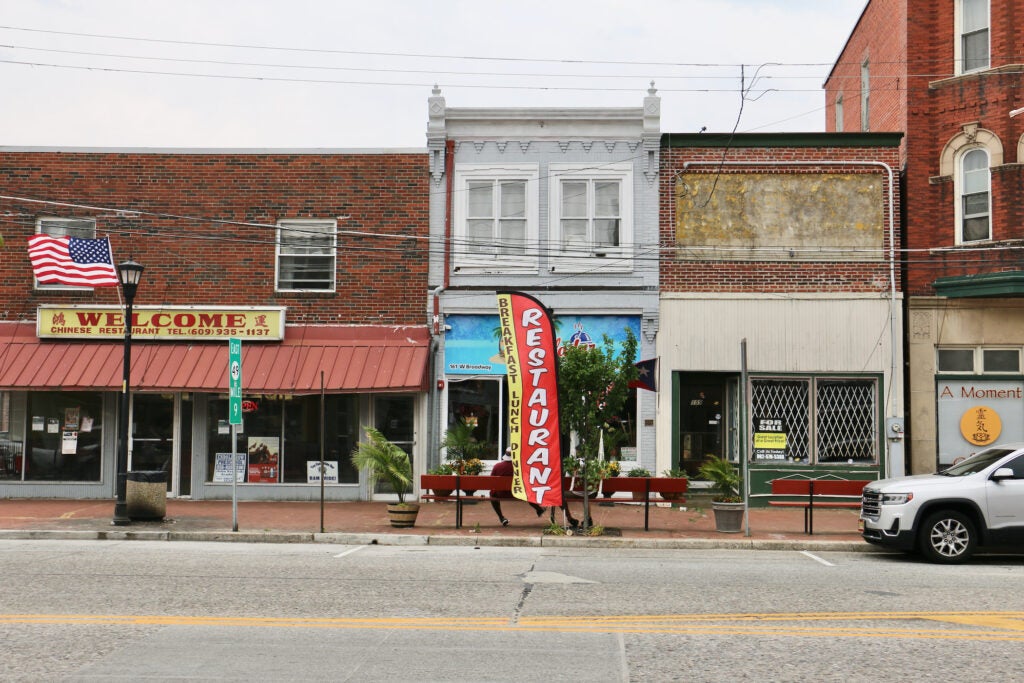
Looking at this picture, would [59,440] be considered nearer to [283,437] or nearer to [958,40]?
[283,437]

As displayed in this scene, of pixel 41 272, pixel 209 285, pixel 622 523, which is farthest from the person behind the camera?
pixel 209 285

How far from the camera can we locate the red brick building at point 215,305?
19906 mm

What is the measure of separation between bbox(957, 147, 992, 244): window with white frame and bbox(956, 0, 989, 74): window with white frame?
183 centimetres

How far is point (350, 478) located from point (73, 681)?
13393mm

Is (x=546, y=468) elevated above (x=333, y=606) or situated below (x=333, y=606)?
above

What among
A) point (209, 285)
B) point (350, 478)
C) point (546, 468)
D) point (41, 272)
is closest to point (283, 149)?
point (209, 285)

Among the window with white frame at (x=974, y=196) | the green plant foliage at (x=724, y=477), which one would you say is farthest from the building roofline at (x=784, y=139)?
the green plant foliage at (x=724, y=477)

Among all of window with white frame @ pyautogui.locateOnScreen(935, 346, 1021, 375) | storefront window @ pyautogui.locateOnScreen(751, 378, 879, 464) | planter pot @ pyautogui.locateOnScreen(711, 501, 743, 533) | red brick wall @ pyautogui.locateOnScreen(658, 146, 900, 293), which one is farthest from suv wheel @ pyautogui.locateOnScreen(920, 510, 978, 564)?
red brick wall @ pyautogui.locateOnScreen(658, 146, 900, 293)

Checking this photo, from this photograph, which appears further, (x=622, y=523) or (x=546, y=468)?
(x=622, y=523)

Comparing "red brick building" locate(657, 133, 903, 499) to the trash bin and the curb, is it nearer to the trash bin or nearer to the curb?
the curb

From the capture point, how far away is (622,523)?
16.9 m

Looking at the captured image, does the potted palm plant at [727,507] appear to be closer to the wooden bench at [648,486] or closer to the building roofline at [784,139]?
the wooden bench at [648,486]

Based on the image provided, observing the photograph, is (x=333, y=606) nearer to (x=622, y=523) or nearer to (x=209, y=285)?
(x=622, y=523)

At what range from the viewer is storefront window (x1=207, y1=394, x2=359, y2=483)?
1995 cm
